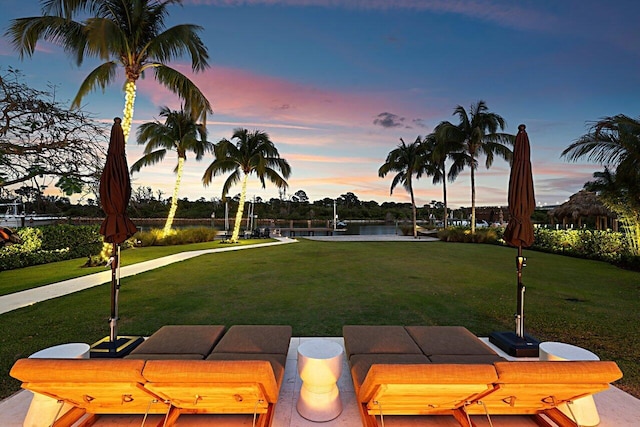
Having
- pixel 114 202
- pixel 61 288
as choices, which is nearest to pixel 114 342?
pixel 114 202

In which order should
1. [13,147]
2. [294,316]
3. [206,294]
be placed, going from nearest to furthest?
1. [294,316]
2. [206,294]
3. [13,147]

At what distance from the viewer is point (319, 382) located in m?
2.39

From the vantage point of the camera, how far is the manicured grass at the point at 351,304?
439 cm

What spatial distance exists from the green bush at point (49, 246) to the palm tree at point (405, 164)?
18380 millimetres

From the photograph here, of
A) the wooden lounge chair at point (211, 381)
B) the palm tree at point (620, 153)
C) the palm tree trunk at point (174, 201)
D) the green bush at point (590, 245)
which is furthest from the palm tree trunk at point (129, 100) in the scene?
the green bush at point (590, 245)

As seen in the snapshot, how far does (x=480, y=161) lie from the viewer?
20.2 m

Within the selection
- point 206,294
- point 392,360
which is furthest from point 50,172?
point 392,360

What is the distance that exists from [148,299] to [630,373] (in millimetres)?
7260

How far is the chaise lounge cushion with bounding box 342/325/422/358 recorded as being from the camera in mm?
2856

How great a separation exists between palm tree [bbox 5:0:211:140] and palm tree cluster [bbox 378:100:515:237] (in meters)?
14.9

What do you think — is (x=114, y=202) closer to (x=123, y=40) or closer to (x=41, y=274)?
(x=41, y=274)

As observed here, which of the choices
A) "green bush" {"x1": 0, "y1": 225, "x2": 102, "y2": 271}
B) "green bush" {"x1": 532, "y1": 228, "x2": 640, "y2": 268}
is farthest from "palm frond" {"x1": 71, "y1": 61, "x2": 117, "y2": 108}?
"green bush" {"x1": 532, "y1": 228, "x2": 640, "y2": 268}

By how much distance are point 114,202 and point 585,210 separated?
88.5 feet

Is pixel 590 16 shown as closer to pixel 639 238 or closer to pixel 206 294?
pixel 639 238
